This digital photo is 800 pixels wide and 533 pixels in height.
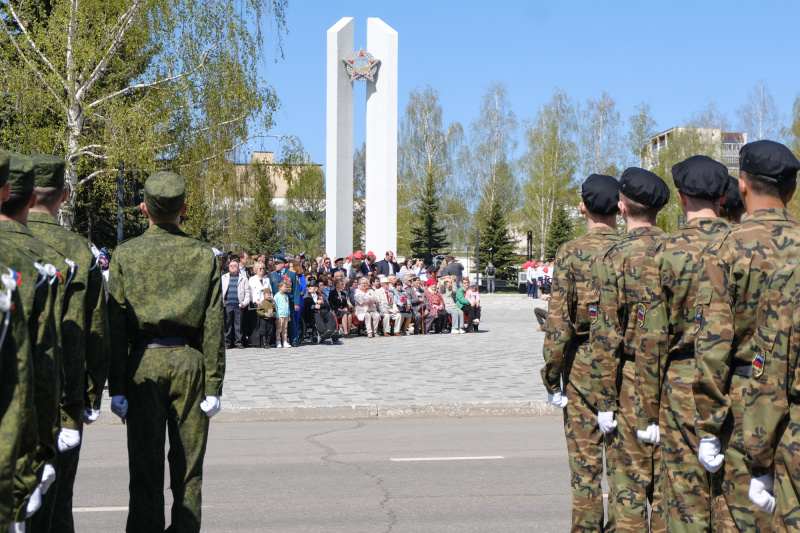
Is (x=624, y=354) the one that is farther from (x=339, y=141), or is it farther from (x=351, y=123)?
(x=351, y=123)

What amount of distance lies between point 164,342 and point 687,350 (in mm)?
2722

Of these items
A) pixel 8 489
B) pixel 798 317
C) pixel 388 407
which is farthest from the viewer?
pixel 388 407

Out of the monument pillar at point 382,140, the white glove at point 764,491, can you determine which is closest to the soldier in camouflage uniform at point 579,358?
the white glove at point 764,491

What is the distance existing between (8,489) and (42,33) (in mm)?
23320

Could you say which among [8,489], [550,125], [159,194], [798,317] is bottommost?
[8,489]

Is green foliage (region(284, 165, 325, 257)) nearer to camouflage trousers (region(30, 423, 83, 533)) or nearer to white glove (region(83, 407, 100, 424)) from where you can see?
white glove (region(83, 407, 100, 424))

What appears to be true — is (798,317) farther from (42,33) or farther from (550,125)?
(550,125)

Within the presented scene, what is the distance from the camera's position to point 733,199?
5.39 meters

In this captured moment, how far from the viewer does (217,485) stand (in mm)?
7461

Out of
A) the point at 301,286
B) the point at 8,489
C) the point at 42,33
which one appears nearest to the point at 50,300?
the point at 8,489

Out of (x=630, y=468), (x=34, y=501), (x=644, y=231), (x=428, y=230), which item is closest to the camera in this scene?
(x=34, y=501)

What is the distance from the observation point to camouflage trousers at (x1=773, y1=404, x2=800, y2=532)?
320cm

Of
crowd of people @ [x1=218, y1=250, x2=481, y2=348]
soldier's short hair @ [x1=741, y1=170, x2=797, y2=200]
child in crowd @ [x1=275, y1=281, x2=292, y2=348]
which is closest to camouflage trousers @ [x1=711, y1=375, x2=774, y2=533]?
soldier's short hair @ [x1=741, y1=170, x2=797, y2=200]

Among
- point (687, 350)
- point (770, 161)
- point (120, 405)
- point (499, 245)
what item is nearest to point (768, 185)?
point (770, 161)
